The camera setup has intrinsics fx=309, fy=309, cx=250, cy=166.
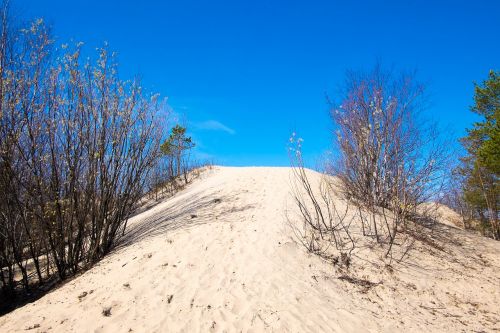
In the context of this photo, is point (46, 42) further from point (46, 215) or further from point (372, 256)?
point (372, 256)

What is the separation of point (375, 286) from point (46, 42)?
8.91 metres

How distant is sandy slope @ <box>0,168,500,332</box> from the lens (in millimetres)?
4777

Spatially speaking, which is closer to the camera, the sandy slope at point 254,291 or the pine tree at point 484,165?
the sandy slope at point 254,291

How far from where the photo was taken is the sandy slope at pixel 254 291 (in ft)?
15.7

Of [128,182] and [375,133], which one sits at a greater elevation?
[375,133]

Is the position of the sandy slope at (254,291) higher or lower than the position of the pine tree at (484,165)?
lower

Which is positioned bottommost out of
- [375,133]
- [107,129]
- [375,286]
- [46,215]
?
[375,286]

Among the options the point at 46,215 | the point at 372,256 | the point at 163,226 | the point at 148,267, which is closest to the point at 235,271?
the point at 148,267

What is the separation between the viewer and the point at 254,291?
5410mm

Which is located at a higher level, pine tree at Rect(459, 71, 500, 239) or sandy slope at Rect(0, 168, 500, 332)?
pine tree at Rect(459, 71, 500, 239)

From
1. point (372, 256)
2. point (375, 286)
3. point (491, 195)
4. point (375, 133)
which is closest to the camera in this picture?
point (375, 286)

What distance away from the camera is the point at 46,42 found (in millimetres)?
7141

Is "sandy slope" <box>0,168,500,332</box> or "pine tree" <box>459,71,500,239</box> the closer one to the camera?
"sandy slope" <box>0,168,500,332</box>

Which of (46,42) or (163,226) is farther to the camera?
(163,226)
